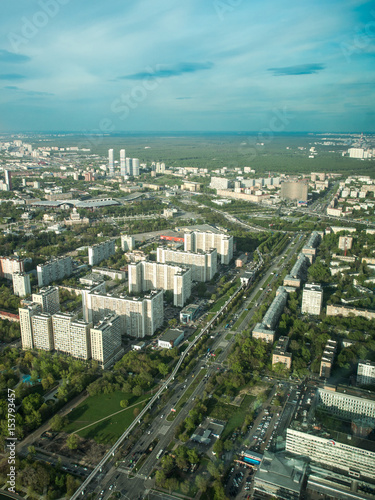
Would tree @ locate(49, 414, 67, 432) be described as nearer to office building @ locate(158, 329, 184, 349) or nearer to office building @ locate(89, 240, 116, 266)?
office building @ locate(158, 329, 184, 349)

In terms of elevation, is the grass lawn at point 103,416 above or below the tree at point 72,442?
below

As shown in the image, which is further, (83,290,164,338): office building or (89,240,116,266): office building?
(89,240,116,266): office building

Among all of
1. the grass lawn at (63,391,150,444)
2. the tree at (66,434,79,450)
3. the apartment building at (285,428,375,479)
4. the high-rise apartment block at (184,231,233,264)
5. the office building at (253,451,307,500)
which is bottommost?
the grass lawn at (63,391,150,444)

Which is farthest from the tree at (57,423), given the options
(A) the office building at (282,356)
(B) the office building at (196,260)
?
(B) the office building at (196,260)

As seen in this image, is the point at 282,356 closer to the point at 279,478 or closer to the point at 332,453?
the point at 332,453

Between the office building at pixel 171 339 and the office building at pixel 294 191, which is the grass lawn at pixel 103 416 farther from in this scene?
the office building at pixel 294 191

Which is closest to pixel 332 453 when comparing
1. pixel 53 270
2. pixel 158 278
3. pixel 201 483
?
pixel 201 483

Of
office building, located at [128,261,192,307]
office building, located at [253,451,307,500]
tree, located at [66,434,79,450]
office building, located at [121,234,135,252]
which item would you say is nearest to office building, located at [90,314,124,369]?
tree, located at [66,434,79,450]
